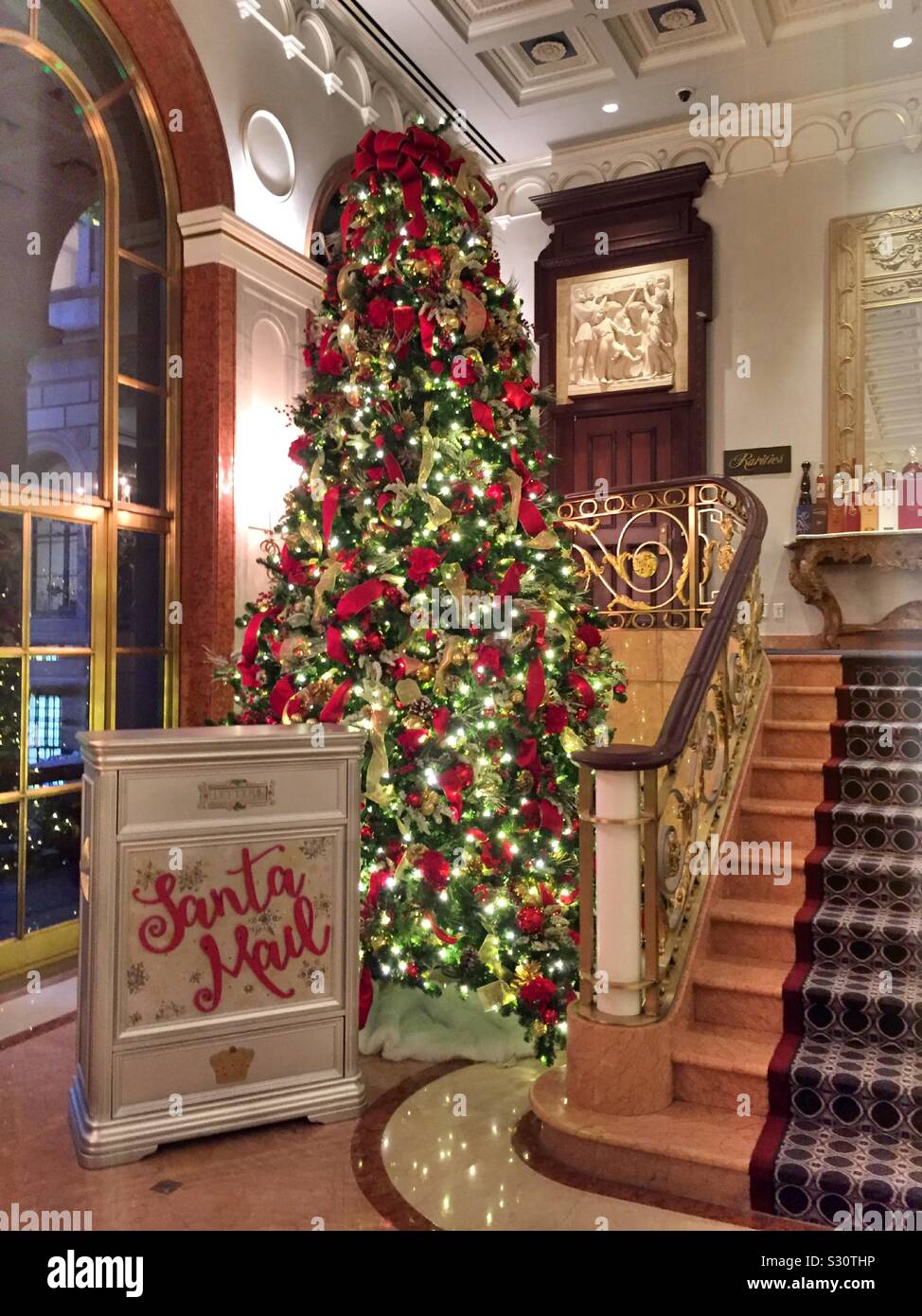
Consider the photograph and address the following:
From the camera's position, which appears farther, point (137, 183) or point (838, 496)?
point (838, 496)

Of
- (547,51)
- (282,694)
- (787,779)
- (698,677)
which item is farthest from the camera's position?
(547,51)

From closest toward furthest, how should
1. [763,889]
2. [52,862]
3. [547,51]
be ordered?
[763,889], [52,862], [547,51]

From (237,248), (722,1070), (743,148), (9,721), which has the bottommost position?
(722,1070)

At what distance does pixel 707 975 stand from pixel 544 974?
0.59m

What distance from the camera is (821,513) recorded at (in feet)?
22.1

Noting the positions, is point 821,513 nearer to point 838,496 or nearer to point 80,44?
point 838,496

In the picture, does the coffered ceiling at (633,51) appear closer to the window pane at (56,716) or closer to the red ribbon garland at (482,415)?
the red ribbon garland at (482,415)

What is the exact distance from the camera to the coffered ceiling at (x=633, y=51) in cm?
601

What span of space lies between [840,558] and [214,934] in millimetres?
5196

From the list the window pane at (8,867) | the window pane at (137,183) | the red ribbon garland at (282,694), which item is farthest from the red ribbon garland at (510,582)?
the window pane at (137,183)

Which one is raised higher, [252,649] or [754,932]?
[252,649]

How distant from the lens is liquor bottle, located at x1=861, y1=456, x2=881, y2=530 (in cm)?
646

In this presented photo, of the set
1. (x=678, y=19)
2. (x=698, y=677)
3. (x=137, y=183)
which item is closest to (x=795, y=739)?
(x=698, y=677)
